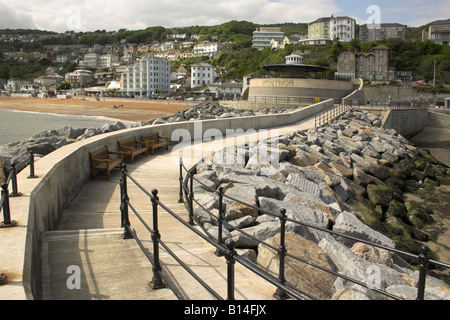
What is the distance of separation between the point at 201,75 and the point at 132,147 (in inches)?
4444

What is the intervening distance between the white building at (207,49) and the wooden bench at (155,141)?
173 metres

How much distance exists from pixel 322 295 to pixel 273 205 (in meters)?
2.99

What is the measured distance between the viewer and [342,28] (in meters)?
136

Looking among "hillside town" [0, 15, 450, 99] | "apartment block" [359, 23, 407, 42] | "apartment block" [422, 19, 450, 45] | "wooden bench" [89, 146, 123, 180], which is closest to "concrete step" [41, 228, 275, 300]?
"wooden bench" [89, 146, 123, 180]

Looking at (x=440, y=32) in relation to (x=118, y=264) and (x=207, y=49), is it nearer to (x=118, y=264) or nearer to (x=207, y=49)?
(x=207, y=49)

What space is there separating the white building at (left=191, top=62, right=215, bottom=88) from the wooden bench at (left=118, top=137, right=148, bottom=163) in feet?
364

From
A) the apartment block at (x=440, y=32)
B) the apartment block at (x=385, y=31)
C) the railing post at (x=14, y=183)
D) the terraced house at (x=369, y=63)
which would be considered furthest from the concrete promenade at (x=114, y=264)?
the apartment block at (x=385, y=31)

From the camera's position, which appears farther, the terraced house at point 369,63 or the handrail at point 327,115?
the terraced house at point 369,63

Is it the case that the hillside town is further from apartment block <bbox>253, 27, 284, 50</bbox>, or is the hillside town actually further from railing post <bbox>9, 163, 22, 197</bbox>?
railing post <bbox>9, 163, 22, 197</bbox>

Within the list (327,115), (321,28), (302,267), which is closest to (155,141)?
(302,267)

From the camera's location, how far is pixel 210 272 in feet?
14.5

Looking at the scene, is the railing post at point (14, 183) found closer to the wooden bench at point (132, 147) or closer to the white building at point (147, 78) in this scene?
the wooden bench at point (132, 147)

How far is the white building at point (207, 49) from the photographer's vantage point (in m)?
183

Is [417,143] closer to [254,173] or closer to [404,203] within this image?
[404,203]
